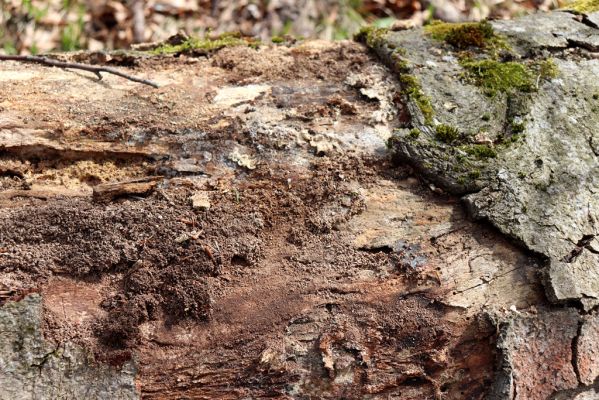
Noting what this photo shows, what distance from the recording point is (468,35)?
221 centimetres

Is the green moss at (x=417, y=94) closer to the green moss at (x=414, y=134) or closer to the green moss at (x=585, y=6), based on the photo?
the green moss at (x=414, y=134)

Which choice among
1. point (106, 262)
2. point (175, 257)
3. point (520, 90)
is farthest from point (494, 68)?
Result: point (106, 262)

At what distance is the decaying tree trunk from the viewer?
1.58 meters

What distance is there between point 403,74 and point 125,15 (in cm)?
341

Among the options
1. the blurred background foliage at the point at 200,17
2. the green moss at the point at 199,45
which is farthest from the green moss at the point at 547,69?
the blurred background foliage at the point at 200,17

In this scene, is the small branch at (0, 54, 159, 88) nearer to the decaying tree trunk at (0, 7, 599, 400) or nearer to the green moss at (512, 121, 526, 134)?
the decaying tree trunk at (0, 7, 599, 400)

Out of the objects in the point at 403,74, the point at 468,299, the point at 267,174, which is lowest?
the point at 468,299

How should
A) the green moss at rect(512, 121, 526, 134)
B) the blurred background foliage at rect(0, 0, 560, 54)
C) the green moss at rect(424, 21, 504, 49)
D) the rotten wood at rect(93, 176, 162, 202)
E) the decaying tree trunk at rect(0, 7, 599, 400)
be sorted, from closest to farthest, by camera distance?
1. the decaying tree trunk at rect(0, 7, 599, 400)
2. the rotten wood at rect(93, 176, 162, 202)
3. the green moss at rect(512, 121, 526, 134)
4. the green moss at rect(424, 21, 504, 49)
5. the blurred background foliage at rect(0, 0, 560, 54)

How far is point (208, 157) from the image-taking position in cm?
185

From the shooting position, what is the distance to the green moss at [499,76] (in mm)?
1994

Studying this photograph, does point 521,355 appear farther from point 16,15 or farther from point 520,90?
point 16,15

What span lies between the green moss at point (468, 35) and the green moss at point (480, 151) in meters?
0.56

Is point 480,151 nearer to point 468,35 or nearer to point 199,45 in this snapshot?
point 468,35

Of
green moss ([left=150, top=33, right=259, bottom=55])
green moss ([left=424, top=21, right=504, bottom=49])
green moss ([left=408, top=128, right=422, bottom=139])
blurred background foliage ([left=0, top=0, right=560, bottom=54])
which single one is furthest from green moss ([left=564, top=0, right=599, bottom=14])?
blurred background foliage ([left=0, top=0, right=560, bottom=54])
